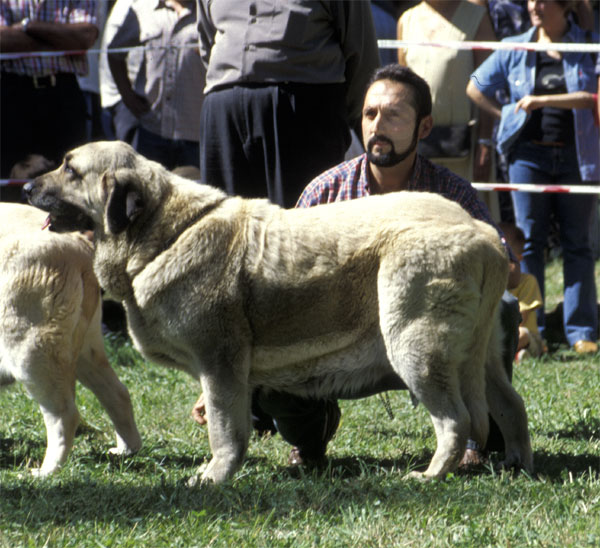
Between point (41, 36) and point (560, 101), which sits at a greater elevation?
point (41, 36)

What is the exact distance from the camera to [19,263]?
4375 millimetres

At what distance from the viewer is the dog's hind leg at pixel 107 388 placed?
476 centimetres

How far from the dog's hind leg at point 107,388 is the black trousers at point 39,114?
3.13 meters

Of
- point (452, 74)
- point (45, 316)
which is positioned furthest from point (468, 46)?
point (45, 316)

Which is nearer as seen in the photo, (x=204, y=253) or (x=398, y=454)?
(x=204, y=253)

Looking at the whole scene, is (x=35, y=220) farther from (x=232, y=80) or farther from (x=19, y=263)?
(x=232, y=80)

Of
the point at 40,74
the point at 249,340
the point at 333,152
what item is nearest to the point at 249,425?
the point at 249,340

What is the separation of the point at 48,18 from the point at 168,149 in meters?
1.38

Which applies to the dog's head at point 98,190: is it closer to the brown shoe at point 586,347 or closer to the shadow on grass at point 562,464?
the shadow on grass at point 562,464

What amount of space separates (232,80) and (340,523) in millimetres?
2593

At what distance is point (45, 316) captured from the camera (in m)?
4.38

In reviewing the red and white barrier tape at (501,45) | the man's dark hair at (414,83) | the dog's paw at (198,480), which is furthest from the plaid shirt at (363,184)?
the red and white barrier tape at (501,45)

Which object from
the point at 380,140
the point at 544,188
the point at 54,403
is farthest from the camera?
the point at 544,188

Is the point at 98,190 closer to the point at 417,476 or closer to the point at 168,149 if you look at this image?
the point at 417,476
